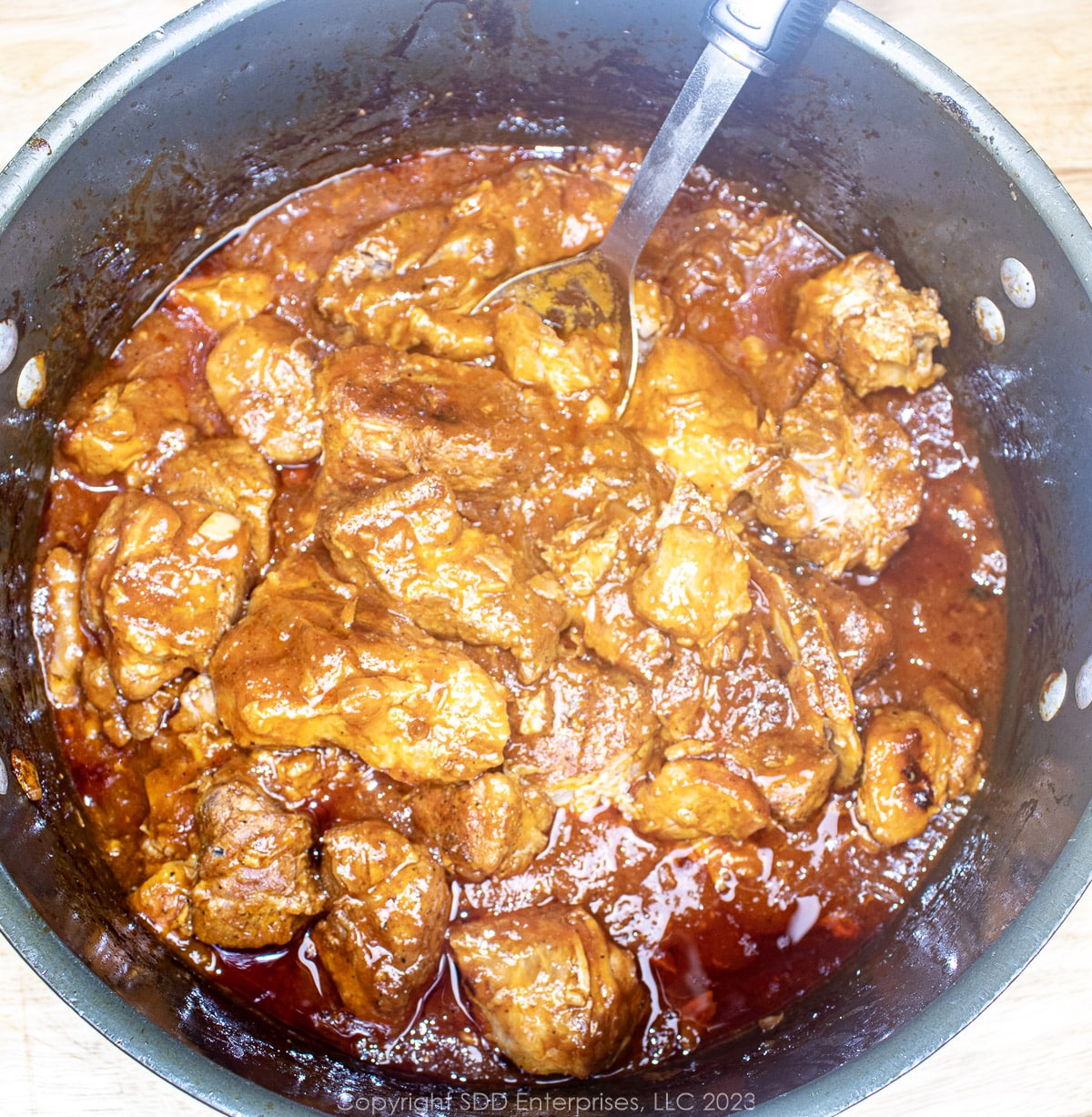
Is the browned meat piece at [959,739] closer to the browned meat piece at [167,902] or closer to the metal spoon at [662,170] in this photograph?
the metal spoon at [662,170]

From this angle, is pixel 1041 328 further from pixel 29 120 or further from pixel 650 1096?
pixel 29 120

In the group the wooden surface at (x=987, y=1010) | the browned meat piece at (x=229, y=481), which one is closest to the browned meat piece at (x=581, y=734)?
the browned meat piece at (x=229, y=481)

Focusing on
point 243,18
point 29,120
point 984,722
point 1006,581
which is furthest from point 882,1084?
point 29,120

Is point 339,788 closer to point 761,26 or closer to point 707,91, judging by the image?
point 707,91

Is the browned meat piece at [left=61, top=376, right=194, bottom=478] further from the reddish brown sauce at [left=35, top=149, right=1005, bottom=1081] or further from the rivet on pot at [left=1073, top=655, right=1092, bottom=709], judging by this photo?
the rivet on pot at [left=1073, top=655, right=1092, bottom=709]

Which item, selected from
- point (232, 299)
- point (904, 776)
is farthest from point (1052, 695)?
point (232, 299)

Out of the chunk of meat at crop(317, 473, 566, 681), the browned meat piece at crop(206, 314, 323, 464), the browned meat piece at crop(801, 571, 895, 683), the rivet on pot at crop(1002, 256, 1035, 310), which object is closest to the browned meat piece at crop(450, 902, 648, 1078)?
the chunk of meat at crop(317, 473, 566, 681)
